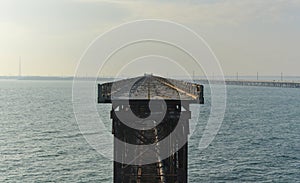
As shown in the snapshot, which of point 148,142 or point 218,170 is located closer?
point 148,142

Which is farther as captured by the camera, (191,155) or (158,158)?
(191,155)

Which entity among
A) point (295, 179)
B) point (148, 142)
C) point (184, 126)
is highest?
point (184, 126)

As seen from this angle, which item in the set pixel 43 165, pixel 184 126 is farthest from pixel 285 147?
pixel 184 126

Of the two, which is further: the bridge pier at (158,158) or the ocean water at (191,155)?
the ocean water at (191,155)

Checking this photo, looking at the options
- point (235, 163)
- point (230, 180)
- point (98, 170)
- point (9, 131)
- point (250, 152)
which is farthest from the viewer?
point (9, 131)

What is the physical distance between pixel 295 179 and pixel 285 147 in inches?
765

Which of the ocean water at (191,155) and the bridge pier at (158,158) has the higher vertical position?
the bridge pier at (158,158)

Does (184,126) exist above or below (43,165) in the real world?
above

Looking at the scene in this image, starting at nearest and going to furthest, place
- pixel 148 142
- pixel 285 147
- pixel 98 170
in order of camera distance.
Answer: pixel 148 142 < pixel 98 170 < pixel 285 147

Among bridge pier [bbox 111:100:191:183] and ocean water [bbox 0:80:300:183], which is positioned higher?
bridge pier [bbox 111:100:191:183]

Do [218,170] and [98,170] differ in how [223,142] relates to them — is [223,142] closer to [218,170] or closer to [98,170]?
[218,170]

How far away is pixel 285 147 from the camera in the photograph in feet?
228

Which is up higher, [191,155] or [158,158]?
[158,158]

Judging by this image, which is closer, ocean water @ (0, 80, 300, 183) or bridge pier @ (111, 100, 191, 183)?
bridge pier @ (111, 100, 191, 183)
